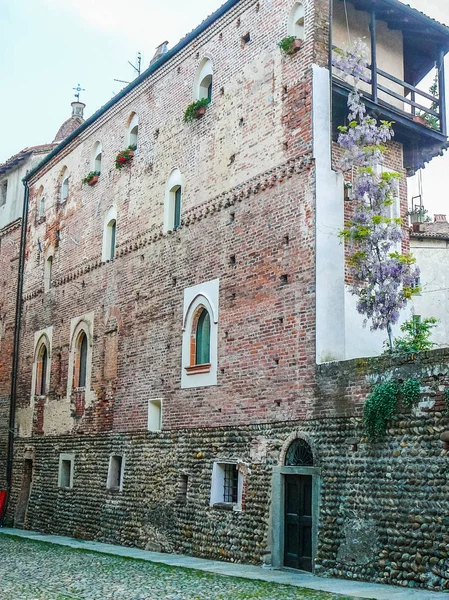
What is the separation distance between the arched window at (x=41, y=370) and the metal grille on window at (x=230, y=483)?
9.44m

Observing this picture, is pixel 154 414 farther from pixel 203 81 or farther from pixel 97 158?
pixel 97 158

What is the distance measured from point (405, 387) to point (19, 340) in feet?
52.9

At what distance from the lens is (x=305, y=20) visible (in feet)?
46.5

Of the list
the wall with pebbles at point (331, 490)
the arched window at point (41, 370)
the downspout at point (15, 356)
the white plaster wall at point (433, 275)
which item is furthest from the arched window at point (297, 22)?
the downspout at point (15, 356)

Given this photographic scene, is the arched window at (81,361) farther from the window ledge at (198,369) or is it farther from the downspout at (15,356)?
the window ledge at (198,369)

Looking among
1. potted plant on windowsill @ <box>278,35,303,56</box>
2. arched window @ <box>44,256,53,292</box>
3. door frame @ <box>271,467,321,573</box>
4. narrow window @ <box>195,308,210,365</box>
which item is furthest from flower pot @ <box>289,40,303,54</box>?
arched window @ <box>44,256,53,292</box>

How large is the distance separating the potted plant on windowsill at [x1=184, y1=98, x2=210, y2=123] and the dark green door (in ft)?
26.4

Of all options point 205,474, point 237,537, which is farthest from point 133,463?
point 237,537

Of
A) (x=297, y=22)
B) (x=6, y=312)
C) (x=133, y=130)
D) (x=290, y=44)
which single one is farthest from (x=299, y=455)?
(x=6, y=312)

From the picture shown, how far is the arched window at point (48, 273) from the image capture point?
23.0 meters

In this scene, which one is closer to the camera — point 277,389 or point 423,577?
point 423,577

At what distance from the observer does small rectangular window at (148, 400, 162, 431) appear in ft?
55.2

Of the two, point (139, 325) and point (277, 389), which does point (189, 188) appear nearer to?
point (139, 325)

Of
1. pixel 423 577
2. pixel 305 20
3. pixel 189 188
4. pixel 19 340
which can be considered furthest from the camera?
pixel 19 340
